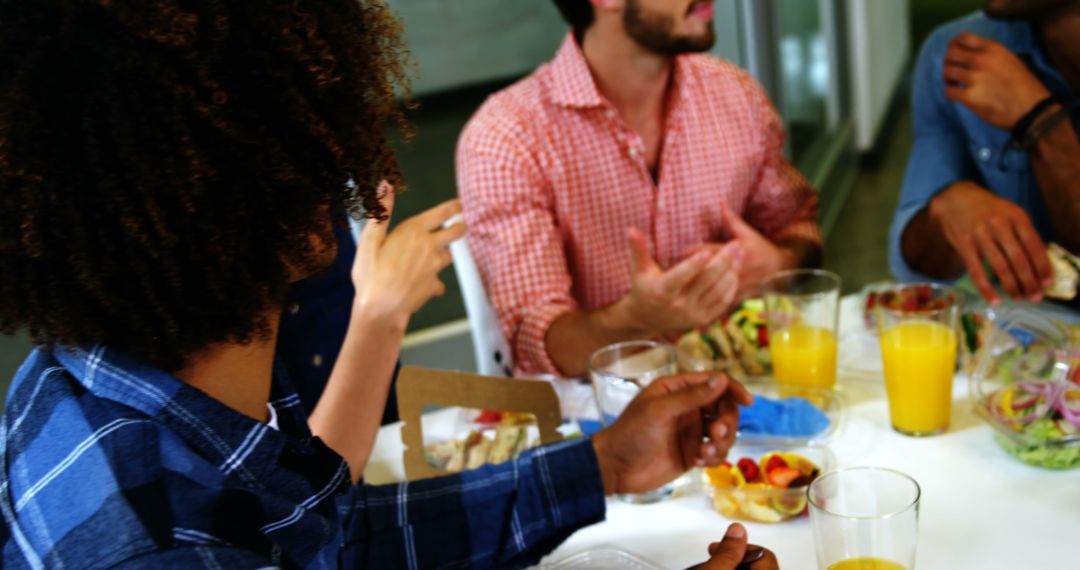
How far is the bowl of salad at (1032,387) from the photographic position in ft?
3.70

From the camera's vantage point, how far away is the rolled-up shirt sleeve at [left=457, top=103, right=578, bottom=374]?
173cm

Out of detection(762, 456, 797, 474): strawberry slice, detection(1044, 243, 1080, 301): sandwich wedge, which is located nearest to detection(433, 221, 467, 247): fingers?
detection(762, 456, 797, 474): strawberry slice

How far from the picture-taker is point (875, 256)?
4020 millimetres

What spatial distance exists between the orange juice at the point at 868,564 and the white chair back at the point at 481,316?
2.97 ft

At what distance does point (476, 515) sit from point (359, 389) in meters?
0.25

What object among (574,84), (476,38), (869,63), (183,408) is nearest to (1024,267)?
(574,84)

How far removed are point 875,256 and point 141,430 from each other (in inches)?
145

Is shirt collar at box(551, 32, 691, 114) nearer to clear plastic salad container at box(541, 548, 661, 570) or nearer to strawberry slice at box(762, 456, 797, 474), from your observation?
strawberry slice at box(762, 456, 797, 474)

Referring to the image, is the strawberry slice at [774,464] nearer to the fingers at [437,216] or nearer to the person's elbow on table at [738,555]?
the person's elbow on table at [738,555]

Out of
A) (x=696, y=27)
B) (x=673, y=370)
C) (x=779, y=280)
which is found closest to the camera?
(x=673, y=370)

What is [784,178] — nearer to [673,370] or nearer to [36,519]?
[673,370]

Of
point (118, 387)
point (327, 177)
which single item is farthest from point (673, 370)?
point (118, 387)

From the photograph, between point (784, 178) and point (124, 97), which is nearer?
point (124, 97)

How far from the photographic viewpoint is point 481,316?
5.72 ft
